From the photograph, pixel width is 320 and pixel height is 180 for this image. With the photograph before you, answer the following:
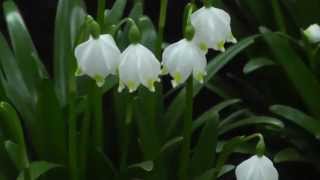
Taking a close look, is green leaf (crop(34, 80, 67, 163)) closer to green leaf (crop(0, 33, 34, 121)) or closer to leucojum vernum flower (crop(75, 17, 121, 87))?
green leaf (crop(0, 33, 34, 121))

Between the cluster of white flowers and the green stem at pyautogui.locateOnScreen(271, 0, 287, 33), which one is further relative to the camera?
the green stem at pyautogui.locateOnScreen(271, 0, 287, 33)

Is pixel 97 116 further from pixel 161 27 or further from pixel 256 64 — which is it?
pixel 256 64

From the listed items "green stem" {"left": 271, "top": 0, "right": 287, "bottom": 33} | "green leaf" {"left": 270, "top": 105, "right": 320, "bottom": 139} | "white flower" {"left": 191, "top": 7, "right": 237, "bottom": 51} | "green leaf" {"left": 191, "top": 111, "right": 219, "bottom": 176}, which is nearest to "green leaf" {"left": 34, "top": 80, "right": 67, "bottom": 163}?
"green leaf" {"left": 191, "top": 111, "right": 219, "bottom": 176}

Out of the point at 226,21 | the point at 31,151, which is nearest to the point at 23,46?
the point at 31,151

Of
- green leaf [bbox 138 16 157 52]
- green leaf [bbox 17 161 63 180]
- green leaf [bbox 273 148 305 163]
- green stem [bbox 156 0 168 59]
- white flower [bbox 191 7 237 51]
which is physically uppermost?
white flower [bbox 191 7 237 51]

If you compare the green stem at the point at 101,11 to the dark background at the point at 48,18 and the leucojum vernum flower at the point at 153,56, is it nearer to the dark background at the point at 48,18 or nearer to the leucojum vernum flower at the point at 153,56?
the leucojum vernum flower at the point at 153,56

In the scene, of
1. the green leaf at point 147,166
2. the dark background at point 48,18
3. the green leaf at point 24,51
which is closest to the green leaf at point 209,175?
the green leaf at point 147,166
